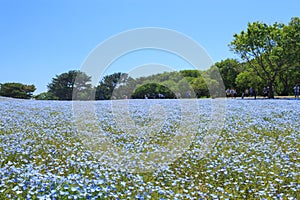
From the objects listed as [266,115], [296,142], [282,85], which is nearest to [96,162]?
[296,142]

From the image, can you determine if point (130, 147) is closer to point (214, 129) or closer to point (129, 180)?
point (129, 180)

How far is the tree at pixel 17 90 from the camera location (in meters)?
51.5

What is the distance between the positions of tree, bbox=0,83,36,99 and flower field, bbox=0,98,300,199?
42389 mm

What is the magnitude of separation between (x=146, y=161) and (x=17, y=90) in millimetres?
50428

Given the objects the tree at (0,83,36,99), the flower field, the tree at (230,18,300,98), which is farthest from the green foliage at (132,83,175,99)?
the tree at (0,83,36,99)

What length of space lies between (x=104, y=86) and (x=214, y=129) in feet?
90.7

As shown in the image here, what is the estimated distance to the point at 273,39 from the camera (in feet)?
124

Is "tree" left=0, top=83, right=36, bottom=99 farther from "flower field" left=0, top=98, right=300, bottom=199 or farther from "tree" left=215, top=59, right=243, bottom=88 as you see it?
"flower field" left=0, top=98, right=300, bottom=199

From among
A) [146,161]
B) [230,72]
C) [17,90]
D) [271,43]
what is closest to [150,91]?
[271,43]

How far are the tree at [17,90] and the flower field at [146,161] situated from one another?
42.4 metres

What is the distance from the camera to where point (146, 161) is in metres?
6.70

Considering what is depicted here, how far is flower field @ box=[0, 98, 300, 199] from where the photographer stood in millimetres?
4688

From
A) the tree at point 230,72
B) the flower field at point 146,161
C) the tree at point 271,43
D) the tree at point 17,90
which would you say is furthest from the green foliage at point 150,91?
the tree at point 230,72

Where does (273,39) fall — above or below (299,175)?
above
